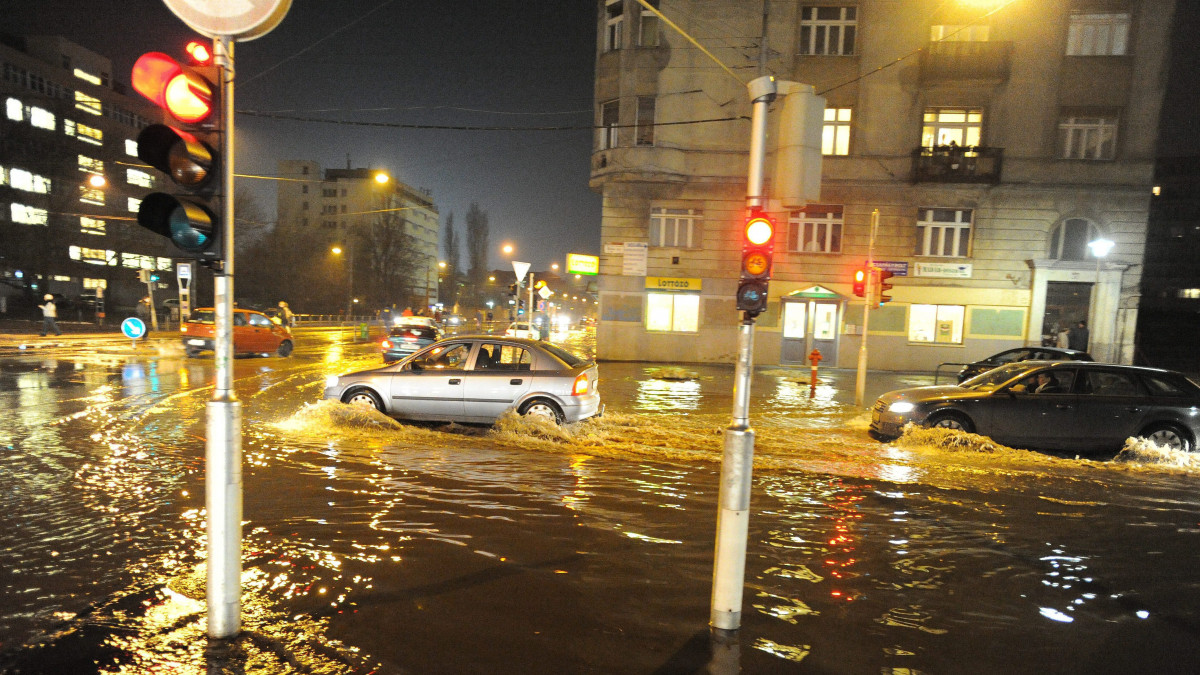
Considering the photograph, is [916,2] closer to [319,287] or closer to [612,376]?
[612,376]

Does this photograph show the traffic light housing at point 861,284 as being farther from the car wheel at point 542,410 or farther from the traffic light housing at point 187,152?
the traffic light housing at point 187,152

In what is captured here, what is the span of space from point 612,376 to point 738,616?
15.6 meters

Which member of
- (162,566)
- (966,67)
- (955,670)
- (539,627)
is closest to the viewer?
(955,670)

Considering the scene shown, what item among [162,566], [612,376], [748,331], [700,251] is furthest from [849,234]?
[162,566]

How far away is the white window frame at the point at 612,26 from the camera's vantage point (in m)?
24.6

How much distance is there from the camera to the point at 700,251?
24344mm

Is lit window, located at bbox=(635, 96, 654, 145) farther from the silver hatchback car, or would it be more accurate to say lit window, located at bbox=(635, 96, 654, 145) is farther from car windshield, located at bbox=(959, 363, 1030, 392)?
car windshield, located at bbox=(959, 363, 1030, 392)

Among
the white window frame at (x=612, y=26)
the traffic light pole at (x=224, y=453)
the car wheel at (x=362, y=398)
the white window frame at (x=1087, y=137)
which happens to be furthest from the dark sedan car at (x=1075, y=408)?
the white window frame at (x=612, y=26)

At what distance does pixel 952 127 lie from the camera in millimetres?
23891

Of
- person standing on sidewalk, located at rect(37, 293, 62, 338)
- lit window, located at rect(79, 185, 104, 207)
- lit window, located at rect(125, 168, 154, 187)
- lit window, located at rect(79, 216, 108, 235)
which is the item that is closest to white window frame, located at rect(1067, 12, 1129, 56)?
person standing on sidewalk, located at rect(37, 293, 62, 338)

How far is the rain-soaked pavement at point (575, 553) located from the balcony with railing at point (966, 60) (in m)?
18.5

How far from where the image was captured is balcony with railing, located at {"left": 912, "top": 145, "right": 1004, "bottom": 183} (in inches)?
912

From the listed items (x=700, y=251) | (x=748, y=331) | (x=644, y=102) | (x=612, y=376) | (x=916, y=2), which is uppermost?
(x=916, y=2)

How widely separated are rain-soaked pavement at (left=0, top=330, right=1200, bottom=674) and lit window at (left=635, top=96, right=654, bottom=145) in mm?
16940
